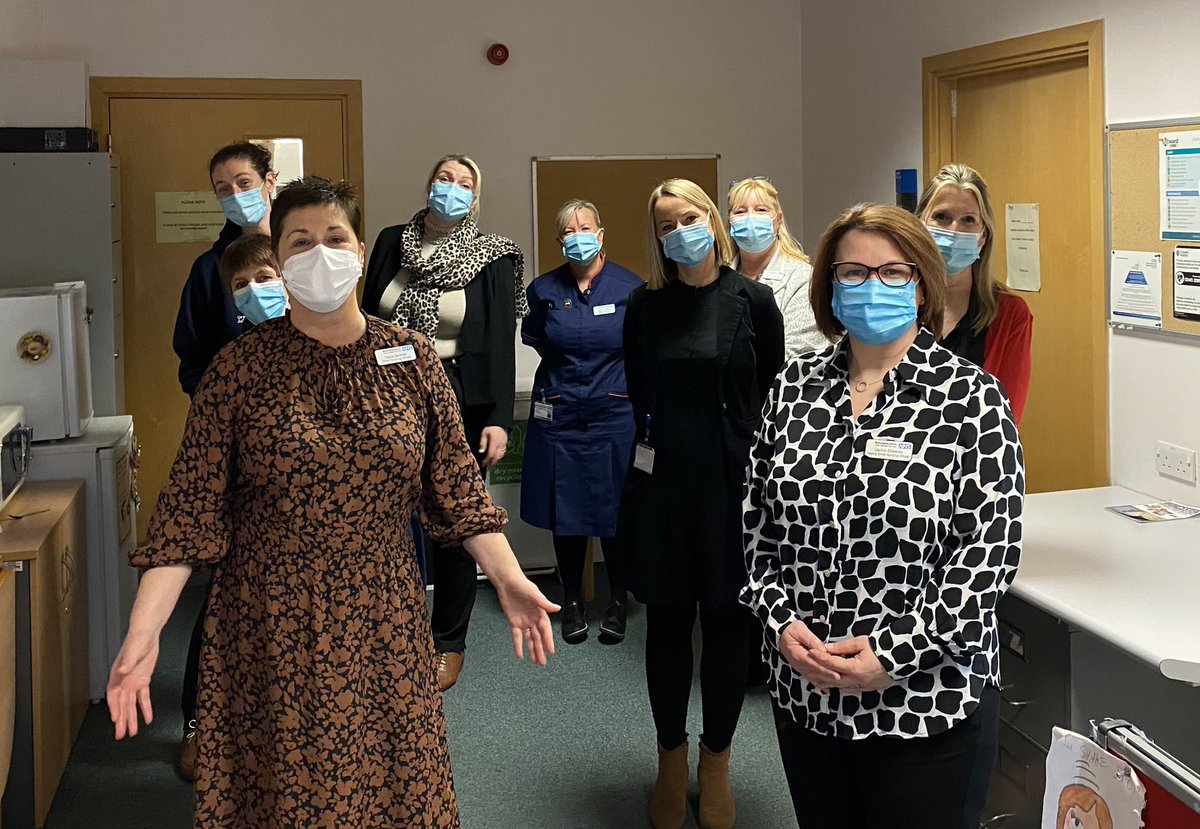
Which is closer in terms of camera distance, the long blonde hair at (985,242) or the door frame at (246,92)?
the long blonde hair at (985,242)

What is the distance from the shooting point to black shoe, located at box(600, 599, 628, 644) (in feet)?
13.3

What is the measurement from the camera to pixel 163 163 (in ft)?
15.7

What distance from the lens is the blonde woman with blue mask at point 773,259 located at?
3.26 metres

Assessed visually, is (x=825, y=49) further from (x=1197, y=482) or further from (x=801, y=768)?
(x=801, y=768)

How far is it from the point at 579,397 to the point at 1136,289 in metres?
1.72

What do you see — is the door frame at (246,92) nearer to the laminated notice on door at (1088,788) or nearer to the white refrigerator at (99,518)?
the white refrigerator at (99,518)

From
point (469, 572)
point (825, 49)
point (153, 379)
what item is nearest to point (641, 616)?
point (469, 572)

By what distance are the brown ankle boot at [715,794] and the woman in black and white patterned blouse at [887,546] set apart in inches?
31.1

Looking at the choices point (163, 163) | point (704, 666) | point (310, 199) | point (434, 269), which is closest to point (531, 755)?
point (704, 666)

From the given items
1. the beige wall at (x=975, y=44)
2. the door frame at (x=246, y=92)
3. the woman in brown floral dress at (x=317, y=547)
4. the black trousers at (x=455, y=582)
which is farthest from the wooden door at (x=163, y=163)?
the woman in brown floral dress at (x=317, y=547)

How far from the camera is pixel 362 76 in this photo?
194 inches

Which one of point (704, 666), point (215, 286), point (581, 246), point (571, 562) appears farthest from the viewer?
point (571, 562)

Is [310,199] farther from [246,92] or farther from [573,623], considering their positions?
[246,92]

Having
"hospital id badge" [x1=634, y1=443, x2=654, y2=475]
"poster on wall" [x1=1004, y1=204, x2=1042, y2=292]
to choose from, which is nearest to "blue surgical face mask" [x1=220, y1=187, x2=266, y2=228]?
"hospital id badge" [x1=634, y1=443, x2=654, y2=475]
